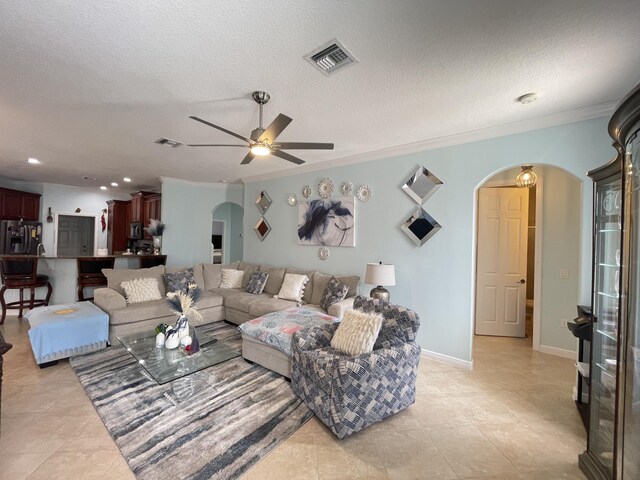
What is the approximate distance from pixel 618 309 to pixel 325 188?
3.71 m

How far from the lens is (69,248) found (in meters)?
7.93

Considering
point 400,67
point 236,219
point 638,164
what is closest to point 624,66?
point 638,164

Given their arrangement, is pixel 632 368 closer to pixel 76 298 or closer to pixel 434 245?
pixel 434 245

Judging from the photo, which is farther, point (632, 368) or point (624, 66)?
point (624, 66)

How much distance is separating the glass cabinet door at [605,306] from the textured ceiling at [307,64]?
972 mm

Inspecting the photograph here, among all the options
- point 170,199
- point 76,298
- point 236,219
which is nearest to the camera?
point 76,298

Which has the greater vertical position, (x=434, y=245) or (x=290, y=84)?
(x=290, y=84)

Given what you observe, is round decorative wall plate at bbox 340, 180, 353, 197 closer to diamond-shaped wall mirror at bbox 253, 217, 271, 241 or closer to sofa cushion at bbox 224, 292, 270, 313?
diamond-shaped wall mirror at bbox 253, 217, 271, 241

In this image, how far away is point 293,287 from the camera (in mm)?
4387

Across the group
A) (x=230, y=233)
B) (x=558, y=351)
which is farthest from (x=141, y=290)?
(x=558, y=351)

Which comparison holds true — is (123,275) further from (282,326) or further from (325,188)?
(325,188)

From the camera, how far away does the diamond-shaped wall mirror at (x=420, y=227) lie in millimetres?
3547

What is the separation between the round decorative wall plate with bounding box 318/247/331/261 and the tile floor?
2.37 meters

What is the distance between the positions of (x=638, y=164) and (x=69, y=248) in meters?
11.0
